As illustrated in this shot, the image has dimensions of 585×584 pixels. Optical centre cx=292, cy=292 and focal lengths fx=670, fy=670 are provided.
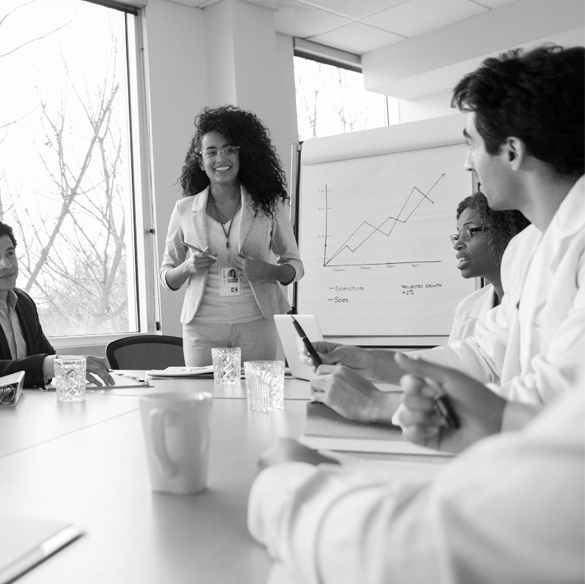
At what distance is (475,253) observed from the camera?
244 centimetres

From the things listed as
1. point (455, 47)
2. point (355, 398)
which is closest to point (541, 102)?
point (355, 398)

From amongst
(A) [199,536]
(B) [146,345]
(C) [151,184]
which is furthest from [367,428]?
(C) [151,184]

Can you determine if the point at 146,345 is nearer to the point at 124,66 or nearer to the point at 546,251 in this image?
the point at 546,251

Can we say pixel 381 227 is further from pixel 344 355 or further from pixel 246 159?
pixel 344 355

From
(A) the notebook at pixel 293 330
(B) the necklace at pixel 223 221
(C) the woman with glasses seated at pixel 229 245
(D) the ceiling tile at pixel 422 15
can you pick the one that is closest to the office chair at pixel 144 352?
(C) the woman with glasses seated at pixel 229 245

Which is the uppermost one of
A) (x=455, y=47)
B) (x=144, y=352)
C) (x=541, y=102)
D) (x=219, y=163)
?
(x=455, y=47)

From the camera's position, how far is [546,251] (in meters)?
1.30

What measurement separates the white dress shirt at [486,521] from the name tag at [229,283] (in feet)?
7.78

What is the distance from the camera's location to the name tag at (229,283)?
9.02 ft

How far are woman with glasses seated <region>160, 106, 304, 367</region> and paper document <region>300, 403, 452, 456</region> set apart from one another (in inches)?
59.4

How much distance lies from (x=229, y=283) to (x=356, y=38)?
11.9 ft

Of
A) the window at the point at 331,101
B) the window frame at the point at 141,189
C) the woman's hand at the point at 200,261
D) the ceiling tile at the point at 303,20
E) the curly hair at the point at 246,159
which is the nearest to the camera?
the woman's hand at the point at 200,261

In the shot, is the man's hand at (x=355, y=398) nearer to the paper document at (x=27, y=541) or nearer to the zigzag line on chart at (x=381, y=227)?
the paper document at (x=27, y=541)

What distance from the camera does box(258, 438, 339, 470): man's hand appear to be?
0.72m
